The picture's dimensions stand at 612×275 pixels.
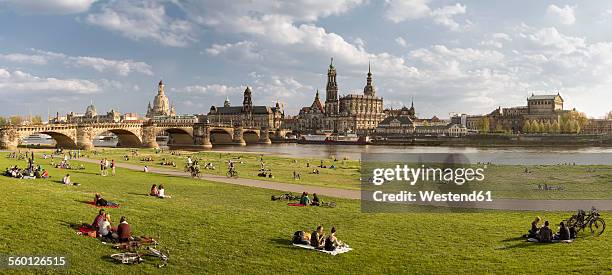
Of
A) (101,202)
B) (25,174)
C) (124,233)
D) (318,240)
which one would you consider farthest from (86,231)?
(25,174)

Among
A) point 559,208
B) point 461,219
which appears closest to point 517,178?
point 559,208

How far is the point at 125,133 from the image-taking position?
81.6m

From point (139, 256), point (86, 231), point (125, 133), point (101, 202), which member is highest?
point (125, 133)

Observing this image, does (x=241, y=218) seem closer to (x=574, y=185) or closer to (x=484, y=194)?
(x=484, y=194)

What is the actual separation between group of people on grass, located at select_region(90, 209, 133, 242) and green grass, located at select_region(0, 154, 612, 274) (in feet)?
1.27

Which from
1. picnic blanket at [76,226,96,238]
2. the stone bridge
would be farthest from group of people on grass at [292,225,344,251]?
the stone bridge

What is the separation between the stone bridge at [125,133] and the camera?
5925 centimetres

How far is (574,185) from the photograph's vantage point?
106 ft

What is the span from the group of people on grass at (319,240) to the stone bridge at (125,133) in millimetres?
55366

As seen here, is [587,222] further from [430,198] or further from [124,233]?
[124,233]

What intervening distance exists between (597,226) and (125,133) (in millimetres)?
77493

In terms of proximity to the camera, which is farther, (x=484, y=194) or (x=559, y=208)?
(x=484, y=194)

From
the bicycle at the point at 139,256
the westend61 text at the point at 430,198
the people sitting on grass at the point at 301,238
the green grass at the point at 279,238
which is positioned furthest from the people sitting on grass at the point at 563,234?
the bicycle at the point at 139,256

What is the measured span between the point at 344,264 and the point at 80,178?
19.6 meters
